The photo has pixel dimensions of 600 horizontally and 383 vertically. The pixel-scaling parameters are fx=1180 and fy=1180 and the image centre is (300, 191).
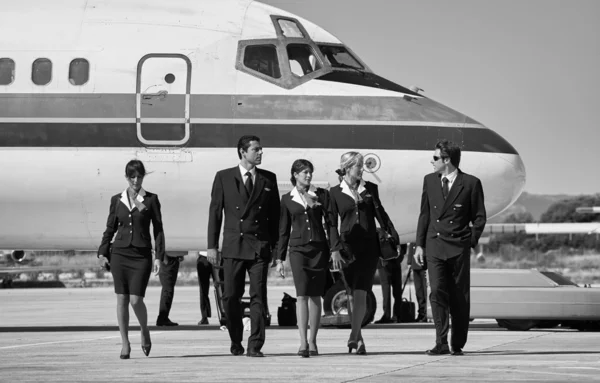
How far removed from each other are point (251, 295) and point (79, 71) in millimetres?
5702

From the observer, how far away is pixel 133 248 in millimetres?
12438

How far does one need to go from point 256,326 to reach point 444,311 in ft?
6.53

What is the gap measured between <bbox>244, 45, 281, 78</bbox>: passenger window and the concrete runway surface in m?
3.67

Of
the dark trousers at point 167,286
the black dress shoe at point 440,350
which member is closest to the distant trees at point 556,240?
the dark trousers at point 167,286

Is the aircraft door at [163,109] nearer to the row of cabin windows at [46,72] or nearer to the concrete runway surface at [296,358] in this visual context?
the row of cabin windows at [46,72]

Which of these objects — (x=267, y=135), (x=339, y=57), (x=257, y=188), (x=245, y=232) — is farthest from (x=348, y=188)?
(x=339, y=57)

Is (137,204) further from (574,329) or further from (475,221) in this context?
(574,329)

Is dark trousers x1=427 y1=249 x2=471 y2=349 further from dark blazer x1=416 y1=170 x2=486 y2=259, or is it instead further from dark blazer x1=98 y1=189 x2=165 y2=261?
dark blazer x1=98 y1=189 x2=165 y2=261

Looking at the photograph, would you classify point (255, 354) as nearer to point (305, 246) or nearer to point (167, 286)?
point (305, 246)

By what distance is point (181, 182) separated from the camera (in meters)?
16.4

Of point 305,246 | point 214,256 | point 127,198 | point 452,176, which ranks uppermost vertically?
point 452,176

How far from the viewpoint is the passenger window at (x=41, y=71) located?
16.5m

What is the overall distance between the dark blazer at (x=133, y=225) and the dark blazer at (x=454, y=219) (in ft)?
9.12

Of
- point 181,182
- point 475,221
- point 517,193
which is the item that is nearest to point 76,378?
point 475,221
